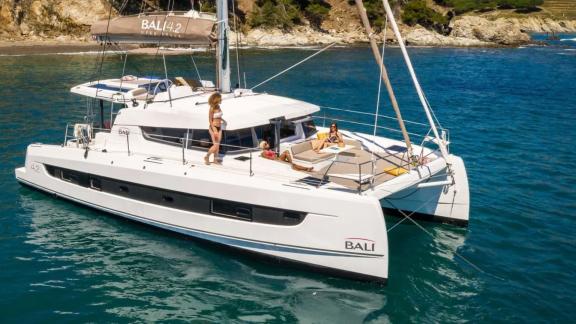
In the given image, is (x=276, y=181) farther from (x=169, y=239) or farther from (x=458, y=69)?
(x=458, y=69)

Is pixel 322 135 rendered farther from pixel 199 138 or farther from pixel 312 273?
pixel 312 273

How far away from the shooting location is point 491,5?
12738 cm

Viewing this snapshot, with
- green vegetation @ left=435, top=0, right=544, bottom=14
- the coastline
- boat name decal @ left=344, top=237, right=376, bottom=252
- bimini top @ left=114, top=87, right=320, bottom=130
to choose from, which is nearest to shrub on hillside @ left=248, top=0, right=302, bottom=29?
the coastline

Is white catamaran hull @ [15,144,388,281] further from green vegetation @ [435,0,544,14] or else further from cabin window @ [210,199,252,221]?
green vegetation @ [435,0,544,14]

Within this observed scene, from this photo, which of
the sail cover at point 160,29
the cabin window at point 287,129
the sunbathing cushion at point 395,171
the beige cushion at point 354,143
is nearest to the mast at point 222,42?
the sail cover at point 160,29

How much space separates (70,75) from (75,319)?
36.9 m

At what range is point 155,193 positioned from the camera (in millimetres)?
13773

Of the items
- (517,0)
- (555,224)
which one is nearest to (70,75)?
(555,224)

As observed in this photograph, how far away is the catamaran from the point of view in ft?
38.2

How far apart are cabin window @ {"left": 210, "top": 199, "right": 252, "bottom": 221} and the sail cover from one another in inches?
186

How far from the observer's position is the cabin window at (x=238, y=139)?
559 inches

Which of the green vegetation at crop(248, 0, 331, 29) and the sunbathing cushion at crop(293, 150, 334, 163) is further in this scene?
the green vegetation at crop(248, 0, 331, 29)

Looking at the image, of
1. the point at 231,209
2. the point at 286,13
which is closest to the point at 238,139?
the point at 231,209

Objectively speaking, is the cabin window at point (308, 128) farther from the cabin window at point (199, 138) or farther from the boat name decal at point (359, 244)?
the boat name decal at point (359, 244)
